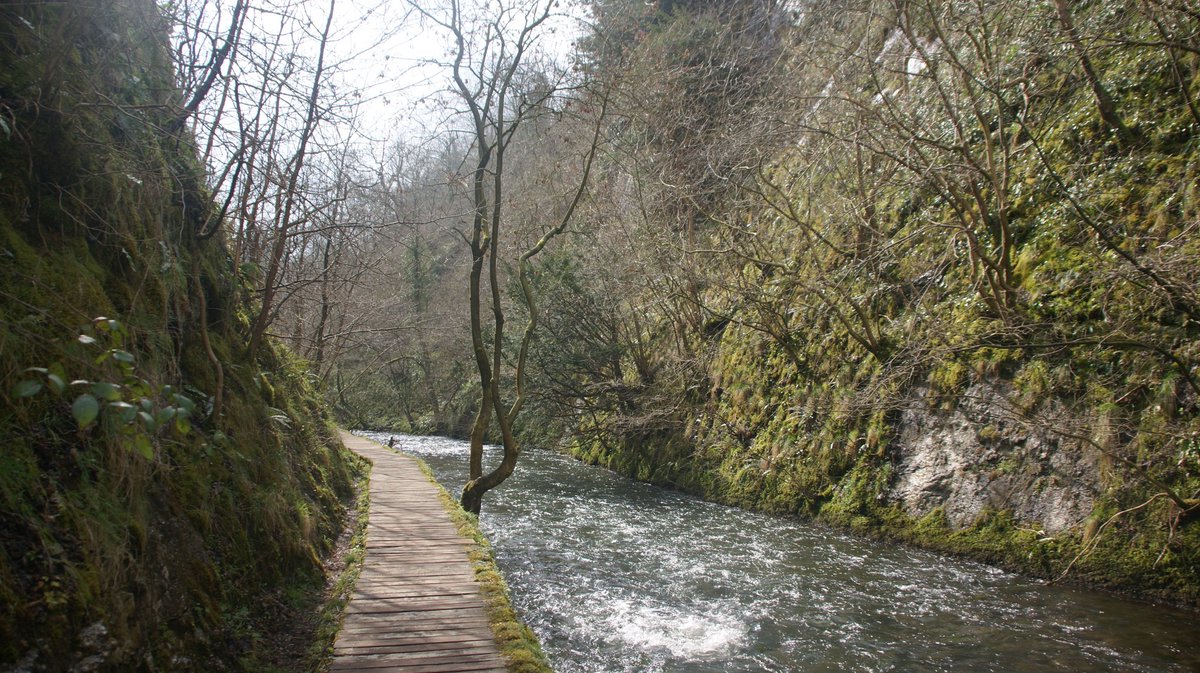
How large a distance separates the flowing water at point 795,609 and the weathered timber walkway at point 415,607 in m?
0.87

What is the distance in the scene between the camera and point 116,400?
7.79 ft

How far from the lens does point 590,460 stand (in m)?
18.2

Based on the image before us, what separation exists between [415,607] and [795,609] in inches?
144

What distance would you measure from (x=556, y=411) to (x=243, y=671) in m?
13.4

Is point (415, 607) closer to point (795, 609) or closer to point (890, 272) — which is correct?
point (795, 609)

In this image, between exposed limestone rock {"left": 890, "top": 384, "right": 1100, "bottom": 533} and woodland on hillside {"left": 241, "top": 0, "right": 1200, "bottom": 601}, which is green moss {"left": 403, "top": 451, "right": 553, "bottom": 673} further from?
exposed limestone rock {"left": 890, "top": 384, "right": 1100, "bottom": 533}

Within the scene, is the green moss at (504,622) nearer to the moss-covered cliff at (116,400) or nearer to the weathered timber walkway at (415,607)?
the weathered timber walkway at (415,607)

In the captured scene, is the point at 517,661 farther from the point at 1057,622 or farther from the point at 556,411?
the point at 556,411

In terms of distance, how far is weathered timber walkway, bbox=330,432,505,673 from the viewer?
4.38 m

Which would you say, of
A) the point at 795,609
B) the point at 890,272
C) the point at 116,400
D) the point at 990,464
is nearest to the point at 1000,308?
the point at 990,464

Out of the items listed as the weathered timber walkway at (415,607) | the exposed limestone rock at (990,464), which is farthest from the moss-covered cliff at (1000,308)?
the weathered timber walkway at (415,607)

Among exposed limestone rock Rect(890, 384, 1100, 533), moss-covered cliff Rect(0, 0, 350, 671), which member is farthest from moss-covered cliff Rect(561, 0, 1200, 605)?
moss-covered cliff Rect(0, 0, 350, 671)

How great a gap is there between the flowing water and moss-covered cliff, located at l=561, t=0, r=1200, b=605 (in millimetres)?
771

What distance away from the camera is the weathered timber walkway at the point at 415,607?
4375 millimetres
